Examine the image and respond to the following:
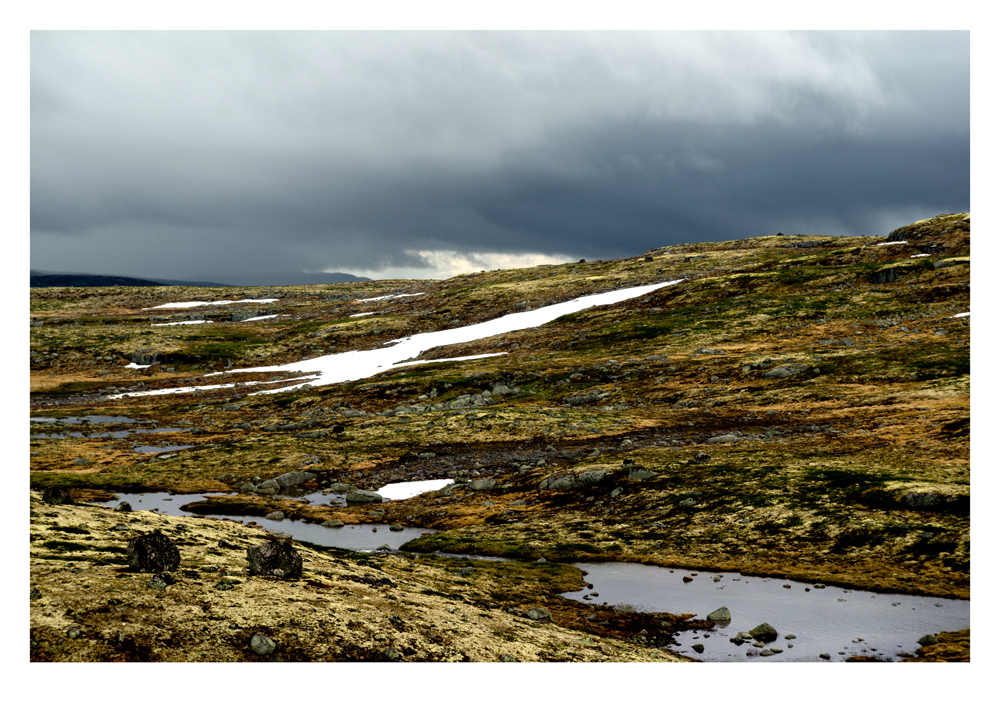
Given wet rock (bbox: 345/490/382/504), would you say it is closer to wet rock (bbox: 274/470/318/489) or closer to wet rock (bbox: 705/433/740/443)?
wet rock (bbox: 274/470/318/489)

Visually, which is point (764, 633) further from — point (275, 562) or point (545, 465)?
point (545, 465)

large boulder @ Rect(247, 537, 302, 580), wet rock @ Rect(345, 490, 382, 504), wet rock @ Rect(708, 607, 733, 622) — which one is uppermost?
large boulder @ Rect(247, 537, 302, 580)

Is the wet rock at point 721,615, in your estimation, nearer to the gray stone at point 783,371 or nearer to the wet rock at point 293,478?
the wet rock at point 293,478

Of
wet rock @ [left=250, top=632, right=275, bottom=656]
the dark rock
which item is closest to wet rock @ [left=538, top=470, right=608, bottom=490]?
the dark rock

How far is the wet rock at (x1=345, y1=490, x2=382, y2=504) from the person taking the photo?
46.1 meters

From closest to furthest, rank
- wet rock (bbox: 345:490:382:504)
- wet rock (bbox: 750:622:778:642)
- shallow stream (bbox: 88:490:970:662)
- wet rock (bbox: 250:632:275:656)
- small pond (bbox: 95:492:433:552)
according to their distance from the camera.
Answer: wet rock (bbox: 250:632:275:656) → shallow stream (bbox: 88:490:970:662) → wet rock (bbox: 750:622:778:642) → small pond (bbox: 95:492:433:552) → wet rock (bbox: 345:490:382:504)

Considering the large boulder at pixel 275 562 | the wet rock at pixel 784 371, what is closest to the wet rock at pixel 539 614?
the large boulder at pixel 275 562

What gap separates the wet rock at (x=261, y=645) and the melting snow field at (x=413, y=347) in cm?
8138

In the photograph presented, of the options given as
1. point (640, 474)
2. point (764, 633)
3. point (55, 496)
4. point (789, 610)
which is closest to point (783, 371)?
point (640, 474)

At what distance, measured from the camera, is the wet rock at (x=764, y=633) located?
22188 millimetres

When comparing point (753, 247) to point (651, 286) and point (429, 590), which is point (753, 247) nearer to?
point (651, 286)

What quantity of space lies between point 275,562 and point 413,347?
90.8 meters

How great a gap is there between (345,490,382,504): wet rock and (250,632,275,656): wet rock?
2987 cm

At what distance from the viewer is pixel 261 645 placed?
16.5 metres
